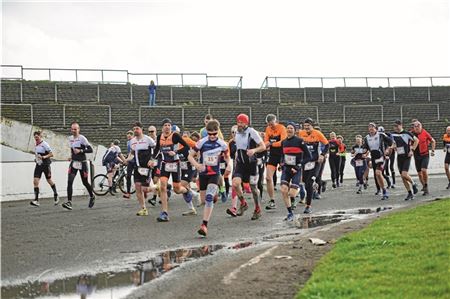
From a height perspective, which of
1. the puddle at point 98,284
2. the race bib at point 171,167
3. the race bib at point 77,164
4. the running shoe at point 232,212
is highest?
the race bib at point 77,164

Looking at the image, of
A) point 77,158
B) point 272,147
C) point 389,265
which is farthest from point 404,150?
point 389,265

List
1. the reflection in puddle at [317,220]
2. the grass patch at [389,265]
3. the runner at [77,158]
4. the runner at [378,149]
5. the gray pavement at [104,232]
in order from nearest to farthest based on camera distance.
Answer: the grass patch at [389,265] < the gray pavement at [104,232] < the reflection in puddle at [317,220] < the runner at [77,158] < the runner at [378,149]

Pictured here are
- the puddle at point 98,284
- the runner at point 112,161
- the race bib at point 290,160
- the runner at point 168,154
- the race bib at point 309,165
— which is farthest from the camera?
the runner at point 112,161

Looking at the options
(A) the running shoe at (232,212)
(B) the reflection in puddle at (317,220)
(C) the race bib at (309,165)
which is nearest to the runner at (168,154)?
(A) the running shoe at (232,212)

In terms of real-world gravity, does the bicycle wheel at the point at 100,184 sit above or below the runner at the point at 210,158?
below

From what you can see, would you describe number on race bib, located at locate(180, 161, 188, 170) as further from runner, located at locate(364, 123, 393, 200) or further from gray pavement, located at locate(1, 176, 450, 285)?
runner, located at locate(364, 123, 393, 200)

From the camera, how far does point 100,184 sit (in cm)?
2300

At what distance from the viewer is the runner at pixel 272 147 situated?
628 inches

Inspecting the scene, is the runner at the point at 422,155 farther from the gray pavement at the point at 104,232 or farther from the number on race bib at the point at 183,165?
the number on race bib at the point at 183,165

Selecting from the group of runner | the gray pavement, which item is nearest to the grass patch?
the gray pavement

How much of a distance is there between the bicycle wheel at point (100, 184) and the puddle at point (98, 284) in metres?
14.3

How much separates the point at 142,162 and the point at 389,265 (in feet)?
28.2

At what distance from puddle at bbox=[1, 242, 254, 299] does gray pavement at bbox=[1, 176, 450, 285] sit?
0.33 meters

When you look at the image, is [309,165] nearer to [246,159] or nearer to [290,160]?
[290,160]
